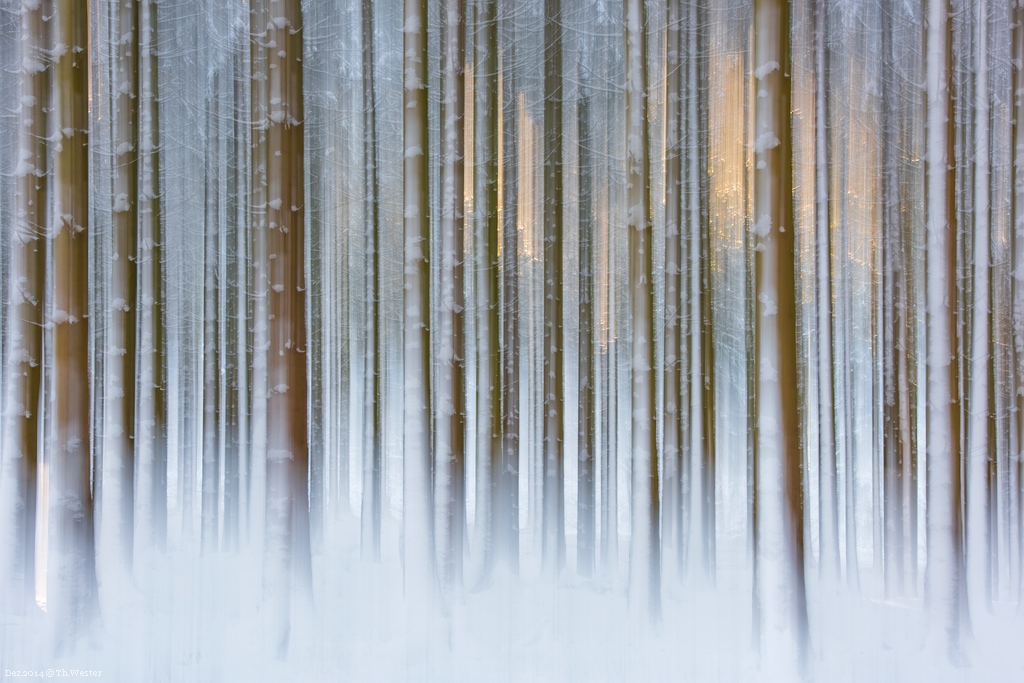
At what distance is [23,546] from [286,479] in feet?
3.66

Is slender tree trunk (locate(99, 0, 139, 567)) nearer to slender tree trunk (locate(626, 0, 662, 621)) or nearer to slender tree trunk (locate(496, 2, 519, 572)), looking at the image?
slender tree trunk (locate(496, 2, 519, 572))

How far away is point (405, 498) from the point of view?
93.3 inches

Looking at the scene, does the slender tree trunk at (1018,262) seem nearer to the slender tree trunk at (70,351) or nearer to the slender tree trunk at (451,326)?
the slender tree trunk at (451,326)

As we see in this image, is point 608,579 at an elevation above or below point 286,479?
below

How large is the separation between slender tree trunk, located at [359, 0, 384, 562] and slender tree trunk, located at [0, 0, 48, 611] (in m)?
1.29

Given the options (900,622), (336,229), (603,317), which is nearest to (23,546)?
(336,229)

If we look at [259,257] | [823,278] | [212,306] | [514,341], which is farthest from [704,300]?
[212,306]

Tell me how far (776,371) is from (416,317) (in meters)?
1.40

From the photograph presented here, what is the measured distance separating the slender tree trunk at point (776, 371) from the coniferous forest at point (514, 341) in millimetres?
12

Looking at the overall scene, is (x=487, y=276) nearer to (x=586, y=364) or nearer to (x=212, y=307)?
(x=586, y=364)

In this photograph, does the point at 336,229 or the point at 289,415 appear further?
the point at 336,229

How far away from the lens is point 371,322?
261 cm

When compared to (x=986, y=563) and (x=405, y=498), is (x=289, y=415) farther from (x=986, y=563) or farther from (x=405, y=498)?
(x=986, y=563)

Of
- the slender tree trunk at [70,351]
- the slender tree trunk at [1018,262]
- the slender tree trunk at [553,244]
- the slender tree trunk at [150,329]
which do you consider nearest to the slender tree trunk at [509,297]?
the slender tree trunk at [553,244]
